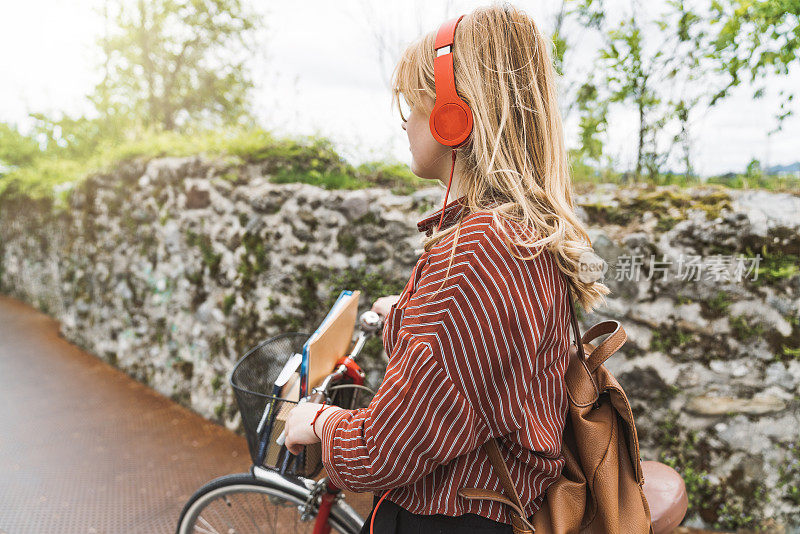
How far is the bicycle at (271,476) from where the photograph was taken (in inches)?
57.4

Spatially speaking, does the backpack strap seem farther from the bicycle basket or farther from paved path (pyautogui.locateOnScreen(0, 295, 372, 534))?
paved path (pyautogui.locateOnScreen(0, 295, 372, 534))

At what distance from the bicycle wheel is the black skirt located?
1.47 feet

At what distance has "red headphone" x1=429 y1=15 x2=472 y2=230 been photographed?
1.12 m

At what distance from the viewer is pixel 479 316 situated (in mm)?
981

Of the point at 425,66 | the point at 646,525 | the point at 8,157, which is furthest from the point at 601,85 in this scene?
the point at 8,157

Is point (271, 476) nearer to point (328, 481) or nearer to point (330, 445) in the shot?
point (328, 481)

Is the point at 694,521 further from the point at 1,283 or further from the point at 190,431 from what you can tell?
the point at 1,283

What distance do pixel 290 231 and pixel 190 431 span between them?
1810 mm

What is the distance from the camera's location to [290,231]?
354 cm

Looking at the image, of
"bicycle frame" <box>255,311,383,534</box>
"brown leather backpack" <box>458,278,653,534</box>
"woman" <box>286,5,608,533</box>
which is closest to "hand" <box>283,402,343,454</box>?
"woman" <box>286,5,608,533</box>

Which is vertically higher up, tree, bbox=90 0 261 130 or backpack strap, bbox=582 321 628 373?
tree, bbox=90 0 261 130

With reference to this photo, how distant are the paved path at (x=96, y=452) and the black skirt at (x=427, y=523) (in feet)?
5.04

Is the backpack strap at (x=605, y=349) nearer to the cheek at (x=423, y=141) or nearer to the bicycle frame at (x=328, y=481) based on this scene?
the cheek at (x=423, y=141)

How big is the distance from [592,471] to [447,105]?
92 centimetres
